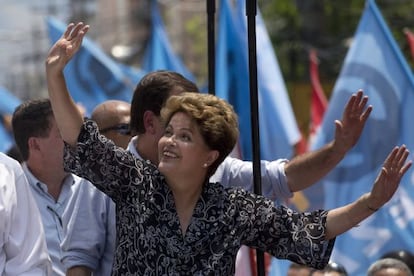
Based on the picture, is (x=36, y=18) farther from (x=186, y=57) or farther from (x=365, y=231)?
(x=365, y=231)

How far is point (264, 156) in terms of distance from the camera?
979 cm

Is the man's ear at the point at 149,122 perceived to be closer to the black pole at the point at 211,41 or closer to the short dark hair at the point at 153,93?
the short dark hair at the point at 153,93

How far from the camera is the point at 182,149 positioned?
16.4 ft

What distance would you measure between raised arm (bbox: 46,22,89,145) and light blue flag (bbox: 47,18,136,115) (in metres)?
6.72

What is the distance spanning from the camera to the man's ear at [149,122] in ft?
18.1

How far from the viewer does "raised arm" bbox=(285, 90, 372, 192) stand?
532 centimetres

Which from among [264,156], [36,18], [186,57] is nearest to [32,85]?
[36,18]

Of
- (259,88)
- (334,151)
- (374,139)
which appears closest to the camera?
(334,151)

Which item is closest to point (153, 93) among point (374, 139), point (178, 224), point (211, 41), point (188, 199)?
point (211, 41)

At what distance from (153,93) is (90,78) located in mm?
6214

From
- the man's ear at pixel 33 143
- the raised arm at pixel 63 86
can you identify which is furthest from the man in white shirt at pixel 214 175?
the man's ear at pixel 33 143

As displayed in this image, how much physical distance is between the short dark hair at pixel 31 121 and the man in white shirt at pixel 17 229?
1458 millimetres

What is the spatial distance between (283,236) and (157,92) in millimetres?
860

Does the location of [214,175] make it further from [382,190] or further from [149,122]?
[382,190]
